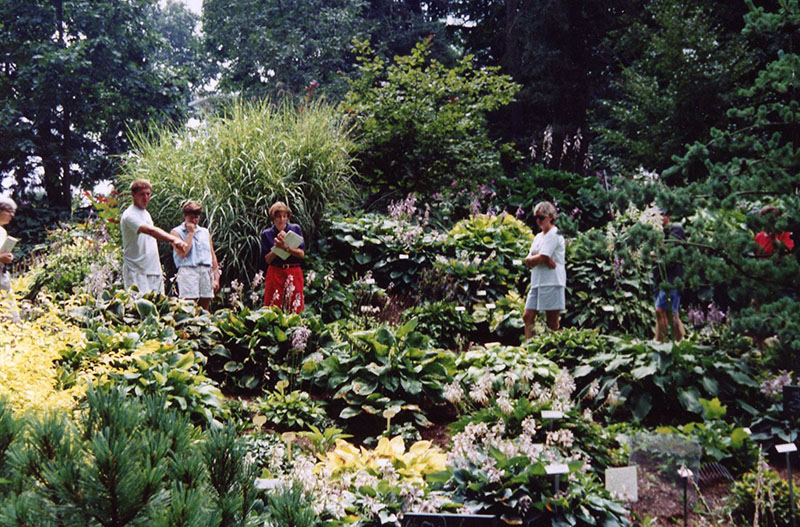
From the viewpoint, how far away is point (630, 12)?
645 inches

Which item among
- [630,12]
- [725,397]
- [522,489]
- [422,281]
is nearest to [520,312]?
[422,281]

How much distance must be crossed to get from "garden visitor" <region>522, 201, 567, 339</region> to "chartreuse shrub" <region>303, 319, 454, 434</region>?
1805 millimetres

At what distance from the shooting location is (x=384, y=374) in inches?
186

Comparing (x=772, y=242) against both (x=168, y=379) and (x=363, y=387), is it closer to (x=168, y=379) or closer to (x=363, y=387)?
(x=363, y=387)

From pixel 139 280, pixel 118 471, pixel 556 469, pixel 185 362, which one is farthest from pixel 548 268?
pixel 118 471

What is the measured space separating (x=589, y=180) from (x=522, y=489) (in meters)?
10.0

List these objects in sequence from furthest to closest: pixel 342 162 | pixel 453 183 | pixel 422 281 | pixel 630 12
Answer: pixel 630 12 → pixel 453 183 → pixel 342 162 → pixel 422 281

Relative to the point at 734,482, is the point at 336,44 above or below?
above

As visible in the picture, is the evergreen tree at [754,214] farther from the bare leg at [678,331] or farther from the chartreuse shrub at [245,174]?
the chartreuse shrub at [245,174]

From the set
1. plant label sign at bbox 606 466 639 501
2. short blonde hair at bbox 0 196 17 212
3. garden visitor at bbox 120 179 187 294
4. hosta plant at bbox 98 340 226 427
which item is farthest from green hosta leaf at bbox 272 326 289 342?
plant label sign at bbox 606 466 639 501

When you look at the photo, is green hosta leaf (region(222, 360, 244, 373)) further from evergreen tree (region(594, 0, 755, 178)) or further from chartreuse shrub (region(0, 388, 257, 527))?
evergreen tree (region(594, 0, 755, 178))

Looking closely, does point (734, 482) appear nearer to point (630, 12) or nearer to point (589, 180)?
point (589, 180)

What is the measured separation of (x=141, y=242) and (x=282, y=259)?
4.33 ft

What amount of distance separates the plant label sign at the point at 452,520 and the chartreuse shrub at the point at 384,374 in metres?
1.96
